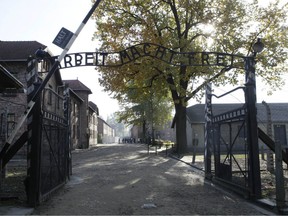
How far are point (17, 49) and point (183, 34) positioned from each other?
15.1m

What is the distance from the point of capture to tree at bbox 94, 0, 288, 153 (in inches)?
896

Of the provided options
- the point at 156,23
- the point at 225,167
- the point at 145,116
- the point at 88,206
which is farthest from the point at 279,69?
the point at 145,116

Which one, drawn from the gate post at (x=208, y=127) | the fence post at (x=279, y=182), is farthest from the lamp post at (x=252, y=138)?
the gate post at (x=208, y=127)

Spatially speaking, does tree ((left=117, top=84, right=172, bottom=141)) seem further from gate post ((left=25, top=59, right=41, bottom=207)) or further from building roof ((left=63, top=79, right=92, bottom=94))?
gate post ((left=25, top=59, right=41, bottom=207))

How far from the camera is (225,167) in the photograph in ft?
32.6

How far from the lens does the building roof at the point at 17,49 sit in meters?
26.5

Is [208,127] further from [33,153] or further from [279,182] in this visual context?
[33,153]

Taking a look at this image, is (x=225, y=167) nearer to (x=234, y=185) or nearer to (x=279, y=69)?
(x=234, y=185)

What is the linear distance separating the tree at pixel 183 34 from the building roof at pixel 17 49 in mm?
6531

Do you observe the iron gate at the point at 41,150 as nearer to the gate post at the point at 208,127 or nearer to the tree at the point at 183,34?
the gate post at the point at 208,127

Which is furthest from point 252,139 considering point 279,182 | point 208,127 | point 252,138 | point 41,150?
point 41,150

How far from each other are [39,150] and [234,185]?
5.58m

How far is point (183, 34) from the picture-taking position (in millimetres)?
25672

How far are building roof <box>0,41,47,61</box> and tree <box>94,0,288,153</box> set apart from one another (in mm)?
6531
